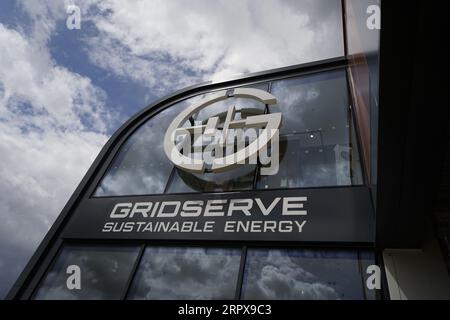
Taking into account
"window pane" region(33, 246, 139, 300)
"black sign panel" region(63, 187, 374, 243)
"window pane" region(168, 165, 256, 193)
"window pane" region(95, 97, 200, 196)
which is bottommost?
"window pane" region(33, 246, 139, 300)

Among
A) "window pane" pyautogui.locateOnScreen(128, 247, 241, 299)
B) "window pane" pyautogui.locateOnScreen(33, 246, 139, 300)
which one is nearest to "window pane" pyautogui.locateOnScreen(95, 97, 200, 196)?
"window pane" pyautogui.locateOnScreen(33, 246, 139, 300)

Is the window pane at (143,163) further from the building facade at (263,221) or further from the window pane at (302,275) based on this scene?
the window pane at (302,275)

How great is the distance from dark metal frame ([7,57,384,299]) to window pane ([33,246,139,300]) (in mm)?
178

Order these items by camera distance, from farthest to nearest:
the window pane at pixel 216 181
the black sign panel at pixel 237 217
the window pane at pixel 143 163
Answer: the window pane at pixel 143 163 < the window pane at pixel 216 181 < the black sign panel at pixel 237 217

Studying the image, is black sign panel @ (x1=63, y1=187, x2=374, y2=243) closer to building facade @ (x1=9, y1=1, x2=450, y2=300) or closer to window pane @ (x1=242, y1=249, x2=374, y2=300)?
building facade @ (x1=9, y1=1, x2=450, y2=300)

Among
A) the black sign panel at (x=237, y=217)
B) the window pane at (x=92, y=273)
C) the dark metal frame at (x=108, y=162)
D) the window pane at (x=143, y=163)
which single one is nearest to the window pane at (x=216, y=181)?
the black sign panel at (x=237, y=217)

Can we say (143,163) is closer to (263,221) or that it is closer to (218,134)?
(218,134)

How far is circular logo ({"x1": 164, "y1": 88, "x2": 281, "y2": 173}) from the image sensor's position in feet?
19.2

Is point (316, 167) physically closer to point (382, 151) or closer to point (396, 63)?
point (382, 151)

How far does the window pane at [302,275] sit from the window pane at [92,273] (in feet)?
6.95

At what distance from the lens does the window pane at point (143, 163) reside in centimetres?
668

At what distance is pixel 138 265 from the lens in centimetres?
506
